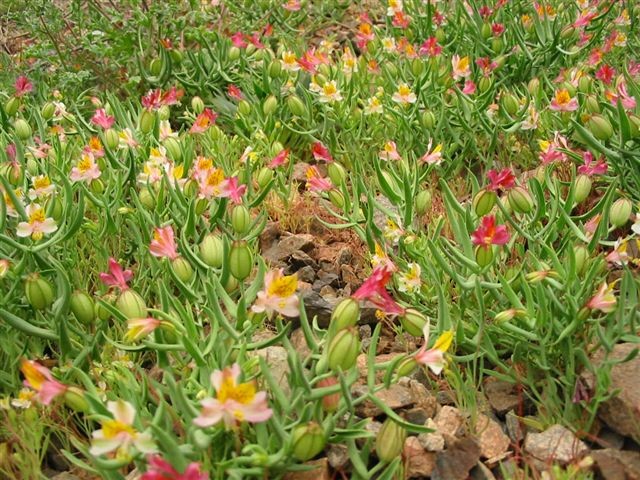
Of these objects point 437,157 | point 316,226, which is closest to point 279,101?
point 316,226

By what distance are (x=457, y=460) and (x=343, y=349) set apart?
1.06 feet

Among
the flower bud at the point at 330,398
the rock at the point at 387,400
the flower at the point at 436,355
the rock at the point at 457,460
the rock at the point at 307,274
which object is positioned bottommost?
the rock at the point at 307,274

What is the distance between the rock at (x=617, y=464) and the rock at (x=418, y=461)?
29 cm

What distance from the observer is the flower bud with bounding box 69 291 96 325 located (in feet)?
5.22

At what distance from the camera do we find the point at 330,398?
4.35 ft

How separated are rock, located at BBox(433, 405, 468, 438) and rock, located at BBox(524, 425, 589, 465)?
124 millimetres

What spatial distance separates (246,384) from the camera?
1.17 metres

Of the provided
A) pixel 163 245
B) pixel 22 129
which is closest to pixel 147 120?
pixel 22 129

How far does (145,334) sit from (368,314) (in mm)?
666

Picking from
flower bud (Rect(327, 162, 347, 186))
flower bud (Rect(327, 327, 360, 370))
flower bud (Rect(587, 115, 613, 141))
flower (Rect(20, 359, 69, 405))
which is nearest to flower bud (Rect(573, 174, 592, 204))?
flower bud (Rect(587, 115, 613, 141))

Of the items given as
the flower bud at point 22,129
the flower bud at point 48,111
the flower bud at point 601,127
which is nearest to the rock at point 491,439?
the flower bud at point 601,127

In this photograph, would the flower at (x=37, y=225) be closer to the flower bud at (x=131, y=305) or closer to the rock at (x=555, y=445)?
the flower bud at (x=131, y=305)

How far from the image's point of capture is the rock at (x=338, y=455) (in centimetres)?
138

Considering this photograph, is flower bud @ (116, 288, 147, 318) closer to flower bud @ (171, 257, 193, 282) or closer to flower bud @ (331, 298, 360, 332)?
flower bud @ (171, 257, 193, 282)
